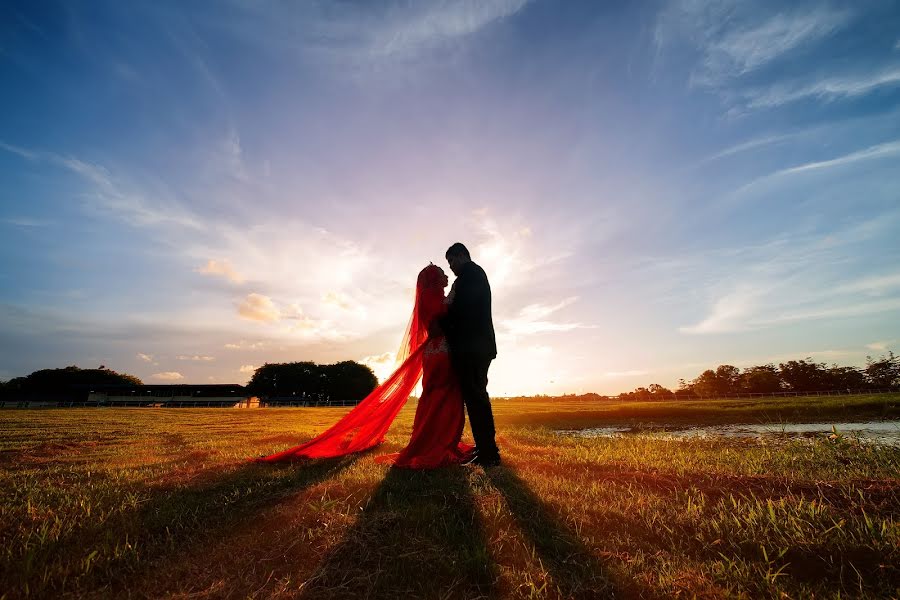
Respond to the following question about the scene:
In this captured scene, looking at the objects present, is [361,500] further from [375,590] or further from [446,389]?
[446,389]

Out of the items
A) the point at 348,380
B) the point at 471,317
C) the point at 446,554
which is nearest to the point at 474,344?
the point at 471,317

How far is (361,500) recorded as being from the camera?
388cm

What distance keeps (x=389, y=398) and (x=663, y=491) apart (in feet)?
15.1

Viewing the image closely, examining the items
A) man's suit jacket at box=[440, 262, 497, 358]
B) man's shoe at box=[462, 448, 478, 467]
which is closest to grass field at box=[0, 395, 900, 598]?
man's shoe at box=[462, 448, 478, 467]

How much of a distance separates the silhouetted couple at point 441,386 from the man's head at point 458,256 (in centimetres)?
2

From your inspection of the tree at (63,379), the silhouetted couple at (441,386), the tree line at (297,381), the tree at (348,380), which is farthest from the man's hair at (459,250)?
the tree at (63,379)

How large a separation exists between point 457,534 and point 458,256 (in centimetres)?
479

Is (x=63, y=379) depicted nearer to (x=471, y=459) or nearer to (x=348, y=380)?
(x=348, y=380)

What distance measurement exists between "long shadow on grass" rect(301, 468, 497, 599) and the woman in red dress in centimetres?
216

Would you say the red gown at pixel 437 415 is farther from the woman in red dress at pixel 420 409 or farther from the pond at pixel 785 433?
the pond at pixel 785 433

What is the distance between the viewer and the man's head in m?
6.98

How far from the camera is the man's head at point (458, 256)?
6977 mm

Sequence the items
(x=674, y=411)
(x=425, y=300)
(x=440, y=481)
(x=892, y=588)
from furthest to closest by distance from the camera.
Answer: (x=674, y=411), (x=425, y=300), (x=440, y=481), (x=892, y=588)

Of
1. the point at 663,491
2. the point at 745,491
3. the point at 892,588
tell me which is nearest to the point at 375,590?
the point at 892,588
